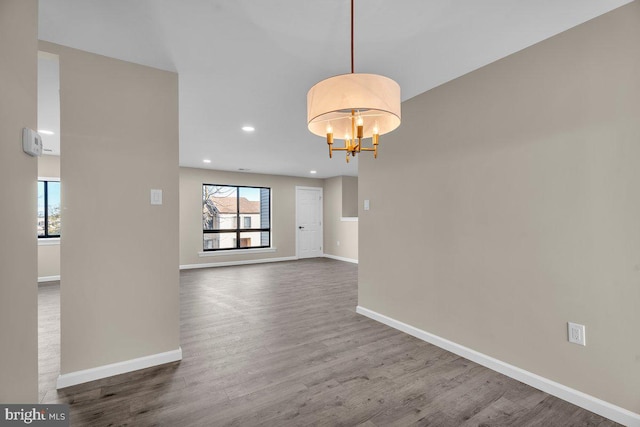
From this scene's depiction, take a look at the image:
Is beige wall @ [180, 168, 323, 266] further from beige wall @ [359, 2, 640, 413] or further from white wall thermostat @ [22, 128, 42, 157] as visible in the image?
white wall thermostat @ [22, 128, 42, 157]

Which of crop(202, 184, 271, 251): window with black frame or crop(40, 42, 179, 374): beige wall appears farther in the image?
crop(202, 184, 271, 251): window with black frame

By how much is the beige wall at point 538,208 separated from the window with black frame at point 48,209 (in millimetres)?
6477

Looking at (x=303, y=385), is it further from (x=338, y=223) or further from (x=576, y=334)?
(x=338, y=223)

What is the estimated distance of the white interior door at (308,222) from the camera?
8.29 meters

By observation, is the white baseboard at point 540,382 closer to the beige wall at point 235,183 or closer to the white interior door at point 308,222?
the beige wall at point 235,183

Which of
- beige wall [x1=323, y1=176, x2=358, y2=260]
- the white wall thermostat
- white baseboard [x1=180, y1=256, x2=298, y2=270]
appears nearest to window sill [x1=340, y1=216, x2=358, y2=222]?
beige wall [x1=323, y1=176, x2=358, y2=260]

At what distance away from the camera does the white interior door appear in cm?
829

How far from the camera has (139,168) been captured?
231 cm

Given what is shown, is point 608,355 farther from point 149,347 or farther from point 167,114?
point 167,114

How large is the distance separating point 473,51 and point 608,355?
214 cm

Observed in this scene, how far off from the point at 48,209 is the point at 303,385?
624 cm

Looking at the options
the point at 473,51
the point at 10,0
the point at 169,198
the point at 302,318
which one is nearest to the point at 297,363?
the point at 302,318

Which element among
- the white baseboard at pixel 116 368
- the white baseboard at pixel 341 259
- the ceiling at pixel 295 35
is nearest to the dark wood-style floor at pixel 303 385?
the white baseboard at pixel 116 368

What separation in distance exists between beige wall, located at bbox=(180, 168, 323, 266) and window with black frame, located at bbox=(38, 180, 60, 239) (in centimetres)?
219
